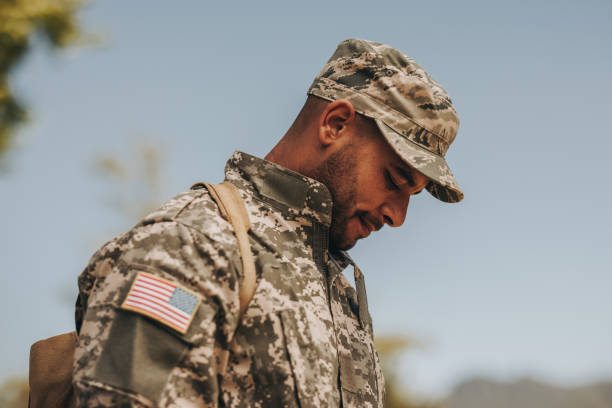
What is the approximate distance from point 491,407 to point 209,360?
5167 cm

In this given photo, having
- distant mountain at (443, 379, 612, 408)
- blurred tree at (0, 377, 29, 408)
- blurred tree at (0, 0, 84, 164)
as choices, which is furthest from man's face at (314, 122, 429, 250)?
distant mountain at (443, 379, 612, 408)

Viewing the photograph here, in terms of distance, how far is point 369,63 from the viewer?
2.25m

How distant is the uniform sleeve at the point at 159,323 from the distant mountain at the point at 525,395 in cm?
4738

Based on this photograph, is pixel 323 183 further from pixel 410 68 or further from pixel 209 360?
pixel 209 360

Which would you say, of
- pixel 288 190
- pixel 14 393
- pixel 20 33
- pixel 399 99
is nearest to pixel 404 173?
pixel 399 99

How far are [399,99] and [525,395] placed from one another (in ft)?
171

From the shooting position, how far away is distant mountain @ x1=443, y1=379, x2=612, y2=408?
45891 mm

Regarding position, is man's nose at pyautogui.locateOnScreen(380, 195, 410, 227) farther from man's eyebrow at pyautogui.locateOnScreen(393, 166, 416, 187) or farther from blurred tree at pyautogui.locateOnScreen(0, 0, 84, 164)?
blurred tree at pyautogui.locateOnScreen(0, 0, 84, 164)

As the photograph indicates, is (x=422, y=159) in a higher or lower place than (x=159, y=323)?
higher

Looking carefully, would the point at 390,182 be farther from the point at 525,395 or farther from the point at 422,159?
the point at 525,395

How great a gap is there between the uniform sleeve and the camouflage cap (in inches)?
32.6

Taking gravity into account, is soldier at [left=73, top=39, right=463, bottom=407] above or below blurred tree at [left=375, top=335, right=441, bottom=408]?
below

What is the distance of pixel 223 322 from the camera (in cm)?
160

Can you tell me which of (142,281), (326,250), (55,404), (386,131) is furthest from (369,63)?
(55,404)
